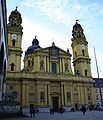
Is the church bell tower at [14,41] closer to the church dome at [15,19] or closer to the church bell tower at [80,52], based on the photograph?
the church dome at [15,19]

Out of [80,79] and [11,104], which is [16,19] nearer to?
[80,79]

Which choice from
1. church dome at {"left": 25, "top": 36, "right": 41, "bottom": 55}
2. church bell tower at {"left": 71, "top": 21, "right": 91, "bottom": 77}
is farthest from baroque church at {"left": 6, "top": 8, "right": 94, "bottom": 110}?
church dome at {"left": 25, "top": 36, "right": 41, "bottom": 55}

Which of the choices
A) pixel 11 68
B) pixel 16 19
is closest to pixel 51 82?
pixel 11 68

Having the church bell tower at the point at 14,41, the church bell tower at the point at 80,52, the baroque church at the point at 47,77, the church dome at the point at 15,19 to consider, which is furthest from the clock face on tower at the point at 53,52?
the church dome at the point at 15,19

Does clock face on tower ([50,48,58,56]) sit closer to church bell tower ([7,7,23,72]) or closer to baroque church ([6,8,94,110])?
baroque church ([6,8,94,110])

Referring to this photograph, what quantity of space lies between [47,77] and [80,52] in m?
13.0

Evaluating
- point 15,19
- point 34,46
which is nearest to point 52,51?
point 15,19

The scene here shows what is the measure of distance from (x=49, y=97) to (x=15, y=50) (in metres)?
13.6

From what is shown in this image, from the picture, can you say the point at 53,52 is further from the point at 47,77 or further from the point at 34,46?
the point at 34,46

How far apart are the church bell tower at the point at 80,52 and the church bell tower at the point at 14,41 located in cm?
1597

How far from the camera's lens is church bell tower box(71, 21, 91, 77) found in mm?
40062

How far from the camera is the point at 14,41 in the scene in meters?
36.6

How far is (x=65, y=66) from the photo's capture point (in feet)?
125

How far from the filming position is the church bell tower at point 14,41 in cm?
3388
